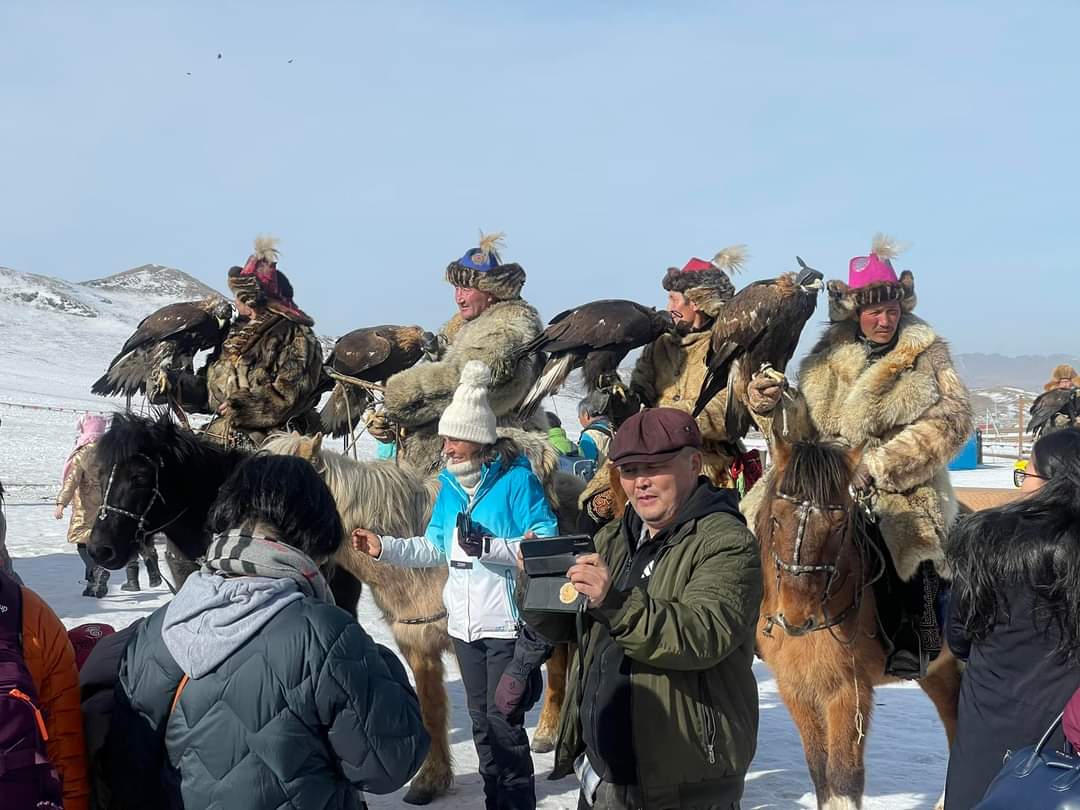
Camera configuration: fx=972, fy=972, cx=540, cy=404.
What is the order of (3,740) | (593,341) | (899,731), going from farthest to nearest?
(899,731) < (593,341) < (3,740)

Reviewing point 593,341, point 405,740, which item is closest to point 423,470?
point 593,341

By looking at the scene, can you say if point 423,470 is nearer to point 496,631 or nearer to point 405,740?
point 496,631

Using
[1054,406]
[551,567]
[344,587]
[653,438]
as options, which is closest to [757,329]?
[653,438]

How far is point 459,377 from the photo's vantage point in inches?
227

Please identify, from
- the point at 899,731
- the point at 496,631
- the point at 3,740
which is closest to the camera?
the point at 3,740

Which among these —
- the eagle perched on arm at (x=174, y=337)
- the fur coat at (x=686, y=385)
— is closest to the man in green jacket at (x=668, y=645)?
the fur coat at (x=686, y=385)

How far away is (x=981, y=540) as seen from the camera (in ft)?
8.35

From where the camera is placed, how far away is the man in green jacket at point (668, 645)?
222 cm

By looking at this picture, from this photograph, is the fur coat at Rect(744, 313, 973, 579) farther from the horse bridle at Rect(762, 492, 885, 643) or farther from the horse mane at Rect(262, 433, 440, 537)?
the horse mane at Rect(262, 433, 440, 537)

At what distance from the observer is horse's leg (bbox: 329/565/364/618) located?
5.31 m

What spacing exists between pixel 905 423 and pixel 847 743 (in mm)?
1566

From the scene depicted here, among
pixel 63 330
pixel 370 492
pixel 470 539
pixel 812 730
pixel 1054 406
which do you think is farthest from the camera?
pixel 63 330

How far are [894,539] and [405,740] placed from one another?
3206mm

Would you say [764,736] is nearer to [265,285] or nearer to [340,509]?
[340,509]
